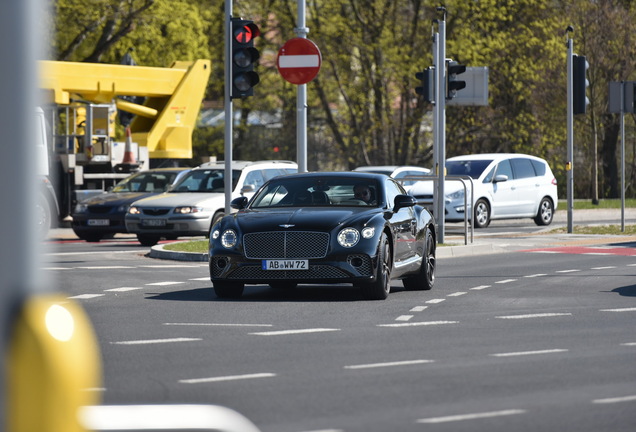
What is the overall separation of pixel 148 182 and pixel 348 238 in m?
16.8

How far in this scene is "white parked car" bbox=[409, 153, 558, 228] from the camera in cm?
3241

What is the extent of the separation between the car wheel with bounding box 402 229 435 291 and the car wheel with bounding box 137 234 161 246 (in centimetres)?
1058

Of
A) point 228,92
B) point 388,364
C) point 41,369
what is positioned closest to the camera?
point 41,369

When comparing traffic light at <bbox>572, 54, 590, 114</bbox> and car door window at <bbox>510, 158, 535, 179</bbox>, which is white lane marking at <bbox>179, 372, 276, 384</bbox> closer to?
traffic light at <bbox>572, 54, 590, 114</bbox>

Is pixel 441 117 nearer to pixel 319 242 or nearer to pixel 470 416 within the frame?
pixel 319 242

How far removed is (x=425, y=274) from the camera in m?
16.0

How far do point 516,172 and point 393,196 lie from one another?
62.2ft

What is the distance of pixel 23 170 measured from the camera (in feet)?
5.49

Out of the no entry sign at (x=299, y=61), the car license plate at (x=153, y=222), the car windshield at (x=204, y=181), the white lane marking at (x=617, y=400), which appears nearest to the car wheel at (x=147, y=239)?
the car license plate at (x=153, y=222)

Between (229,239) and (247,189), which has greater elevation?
(247,189)

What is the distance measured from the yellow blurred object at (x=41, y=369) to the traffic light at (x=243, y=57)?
814 inches

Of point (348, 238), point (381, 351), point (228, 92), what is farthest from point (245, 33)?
point (381, 351)

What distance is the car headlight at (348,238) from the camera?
14133 mm

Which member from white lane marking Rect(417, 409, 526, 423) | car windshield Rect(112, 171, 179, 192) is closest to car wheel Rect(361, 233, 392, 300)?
white lane marking Rect(417, 409, 526, 423)
